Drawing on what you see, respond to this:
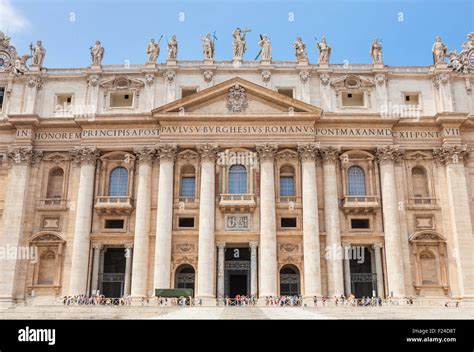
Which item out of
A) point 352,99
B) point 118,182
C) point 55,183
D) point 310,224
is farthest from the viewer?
point 352,99

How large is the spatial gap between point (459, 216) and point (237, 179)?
16575mm

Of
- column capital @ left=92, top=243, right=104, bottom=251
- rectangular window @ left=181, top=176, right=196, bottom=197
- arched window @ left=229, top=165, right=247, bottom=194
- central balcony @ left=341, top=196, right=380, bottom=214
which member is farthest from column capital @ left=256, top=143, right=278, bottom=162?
column capital @ left=92, top=243, right=104, bottom=251

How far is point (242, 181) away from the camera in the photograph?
133 feet

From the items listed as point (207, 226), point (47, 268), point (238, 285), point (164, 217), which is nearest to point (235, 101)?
point (207, 226)

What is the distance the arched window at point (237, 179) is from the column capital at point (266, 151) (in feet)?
5.75

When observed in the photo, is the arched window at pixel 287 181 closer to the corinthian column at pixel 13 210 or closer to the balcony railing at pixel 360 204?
the balcony railing at pixel 360 204

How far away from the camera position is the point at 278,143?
4038 centimetres

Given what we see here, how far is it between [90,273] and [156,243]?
5.41m

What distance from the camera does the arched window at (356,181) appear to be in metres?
40.8

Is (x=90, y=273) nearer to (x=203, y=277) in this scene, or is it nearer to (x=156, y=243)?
(x=156, y=243)

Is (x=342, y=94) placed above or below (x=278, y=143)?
above

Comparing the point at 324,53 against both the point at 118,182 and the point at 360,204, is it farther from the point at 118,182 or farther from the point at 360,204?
the point at 118,182
